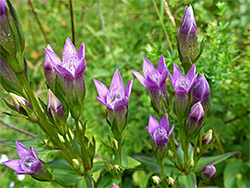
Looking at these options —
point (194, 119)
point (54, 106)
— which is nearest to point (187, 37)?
point (194, 119)

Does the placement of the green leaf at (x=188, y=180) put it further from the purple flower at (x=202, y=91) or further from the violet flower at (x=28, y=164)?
the violet flower at (x=28, y=164)

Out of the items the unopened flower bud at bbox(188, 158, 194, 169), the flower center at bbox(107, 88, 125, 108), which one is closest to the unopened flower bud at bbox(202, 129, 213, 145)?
the unopened flower bud at bbox(188, 158, 194, 169)

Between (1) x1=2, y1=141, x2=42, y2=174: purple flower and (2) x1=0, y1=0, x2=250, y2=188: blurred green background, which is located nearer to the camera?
(1) x1=2, y1=141, x2=42, y2=174: purple flower

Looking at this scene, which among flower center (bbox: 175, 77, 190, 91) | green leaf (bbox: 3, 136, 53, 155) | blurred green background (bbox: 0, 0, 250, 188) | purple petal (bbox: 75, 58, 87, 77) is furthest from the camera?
blurred green background (bbox: 0, 0, 250, 188)

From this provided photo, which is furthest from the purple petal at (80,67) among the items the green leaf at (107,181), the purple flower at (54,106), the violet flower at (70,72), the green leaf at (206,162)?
the green leaf at (206,162)

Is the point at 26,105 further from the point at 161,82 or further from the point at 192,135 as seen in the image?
the point at 192,135

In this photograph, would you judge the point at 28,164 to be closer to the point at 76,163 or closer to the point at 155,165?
the point at 76,163

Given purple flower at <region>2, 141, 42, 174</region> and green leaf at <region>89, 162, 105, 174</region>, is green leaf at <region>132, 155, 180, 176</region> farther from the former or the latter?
purple flower at <region>2, 141, 42, 174</region>
